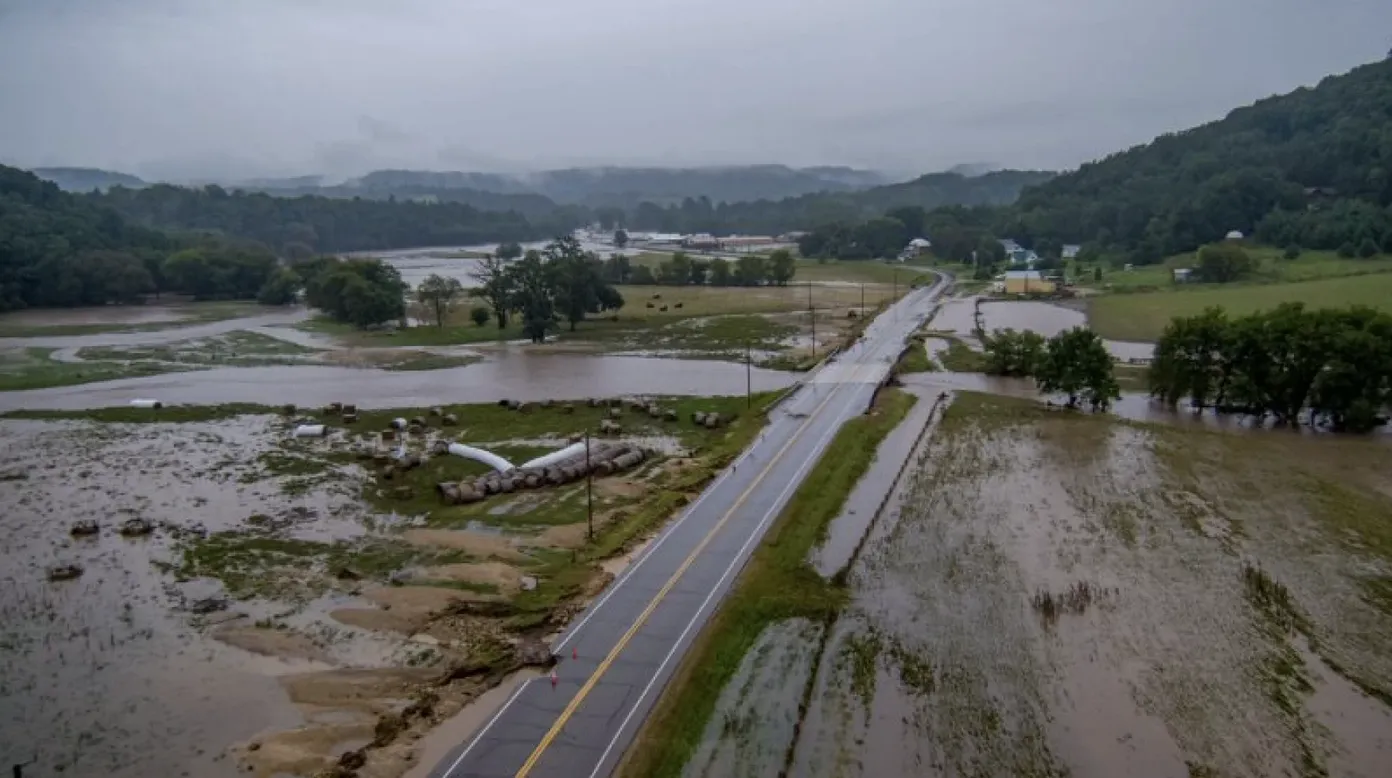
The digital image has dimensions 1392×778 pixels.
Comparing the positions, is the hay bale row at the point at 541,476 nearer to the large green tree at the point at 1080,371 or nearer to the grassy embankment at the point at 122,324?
the large green tree at the point at 1080,371

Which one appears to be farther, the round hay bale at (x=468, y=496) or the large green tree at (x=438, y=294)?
the large green tree at (x=438, y=294)

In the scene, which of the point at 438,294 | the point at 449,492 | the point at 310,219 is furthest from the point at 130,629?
the point at 310,219

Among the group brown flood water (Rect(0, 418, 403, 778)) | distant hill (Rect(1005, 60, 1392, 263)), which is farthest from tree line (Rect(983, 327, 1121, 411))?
distant hill (Rect(1005, 60, 1392, 263))

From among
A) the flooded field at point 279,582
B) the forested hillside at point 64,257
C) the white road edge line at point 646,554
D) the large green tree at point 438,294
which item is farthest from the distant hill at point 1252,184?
the forested hillside at point 64,257

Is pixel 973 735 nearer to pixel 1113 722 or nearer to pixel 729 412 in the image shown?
pixel 1113 722

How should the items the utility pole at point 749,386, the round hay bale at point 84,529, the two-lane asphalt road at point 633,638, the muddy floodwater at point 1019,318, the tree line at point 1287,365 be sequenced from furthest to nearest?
the muddy floodwater at point 1019,318 < the utility pole at point 749,386 < the tree line at point 1287,365 < the round hay bale at point 84,529 < the two-lane asphalt road at point 633,638

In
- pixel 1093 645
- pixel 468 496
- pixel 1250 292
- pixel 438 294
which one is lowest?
pixel 1093 645

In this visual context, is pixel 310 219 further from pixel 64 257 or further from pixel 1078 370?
pixel 1078 370
